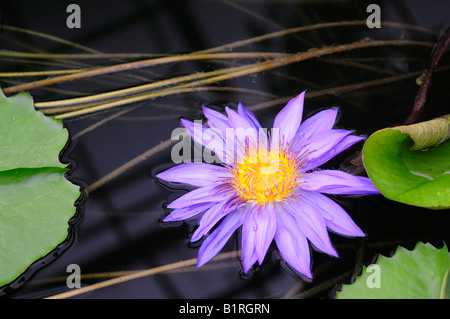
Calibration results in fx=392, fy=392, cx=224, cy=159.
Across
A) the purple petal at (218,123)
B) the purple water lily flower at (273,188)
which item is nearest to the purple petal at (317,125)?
the purple water lily flower at (273,188)

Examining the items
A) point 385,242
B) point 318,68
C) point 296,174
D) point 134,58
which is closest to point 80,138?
point 134,58

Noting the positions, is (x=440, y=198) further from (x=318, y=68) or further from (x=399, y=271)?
(x=318, y=68)

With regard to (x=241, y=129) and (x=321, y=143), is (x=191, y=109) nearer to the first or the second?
(x=241, y=129)

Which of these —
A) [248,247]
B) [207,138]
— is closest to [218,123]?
[207,138]

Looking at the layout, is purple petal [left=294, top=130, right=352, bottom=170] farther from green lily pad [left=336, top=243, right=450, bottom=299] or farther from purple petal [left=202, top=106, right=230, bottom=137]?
green lily pad [left=336, top=243, right=450, bottom=299]

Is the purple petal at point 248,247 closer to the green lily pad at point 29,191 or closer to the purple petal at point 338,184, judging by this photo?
the purple petal at point 338,184

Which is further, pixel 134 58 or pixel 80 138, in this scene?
pixel 134 58
